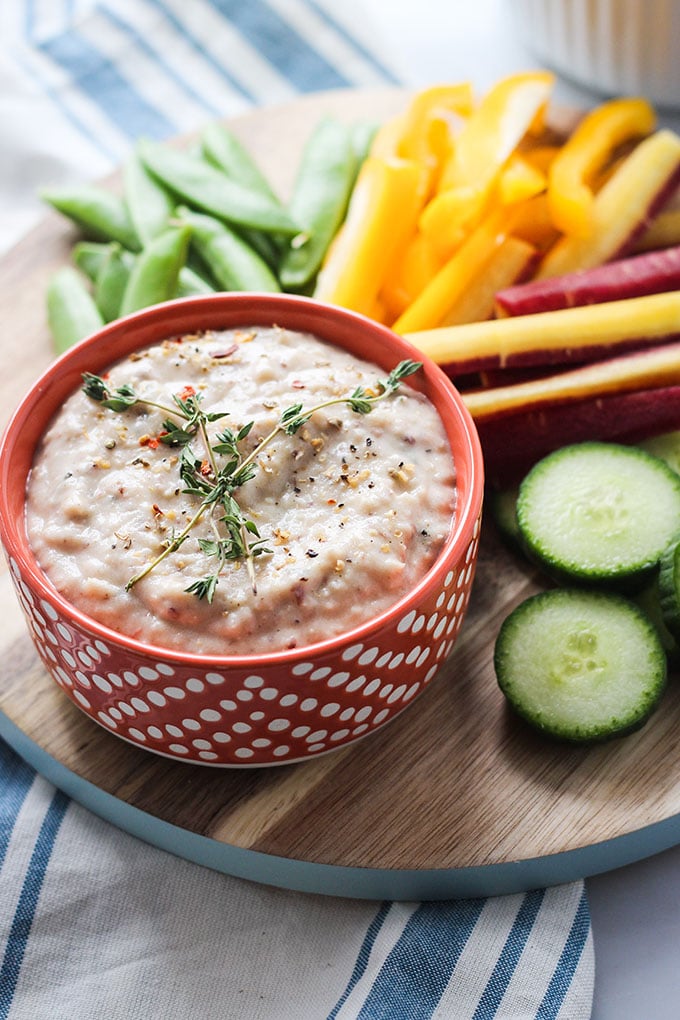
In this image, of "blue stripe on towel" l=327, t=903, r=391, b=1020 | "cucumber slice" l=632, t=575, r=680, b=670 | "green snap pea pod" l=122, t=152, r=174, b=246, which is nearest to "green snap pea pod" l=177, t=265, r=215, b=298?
"green snap pea pod" l=122, t=152, r=174, b=246

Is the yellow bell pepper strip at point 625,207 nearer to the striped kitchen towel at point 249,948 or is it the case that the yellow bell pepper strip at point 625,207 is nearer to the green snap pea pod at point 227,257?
the green snap pea pod at point 227,257

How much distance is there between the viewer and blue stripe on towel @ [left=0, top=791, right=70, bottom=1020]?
102 inches

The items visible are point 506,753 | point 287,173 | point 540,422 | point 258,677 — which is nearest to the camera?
point 258,677

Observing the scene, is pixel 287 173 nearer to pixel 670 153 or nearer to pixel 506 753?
pixel 670 153

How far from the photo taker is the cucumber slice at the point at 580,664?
2676 millimetres

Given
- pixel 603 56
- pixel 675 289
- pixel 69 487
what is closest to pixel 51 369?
pixel 69 487

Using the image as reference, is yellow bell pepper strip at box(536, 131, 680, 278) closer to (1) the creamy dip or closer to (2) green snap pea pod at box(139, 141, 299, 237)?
(2) green snap pea pod at box(139, 141, 299, 237)

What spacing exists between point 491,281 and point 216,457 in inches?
52.0

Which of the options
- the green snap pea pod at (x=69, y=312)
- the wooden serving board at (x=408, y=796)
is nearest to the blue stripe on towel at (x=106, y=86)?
the green snap pea pod at (x=69, y=312)

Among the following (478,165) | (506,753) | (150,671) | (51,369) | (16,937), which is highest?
(478,165)

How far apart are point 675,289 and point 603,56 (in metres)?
1.34

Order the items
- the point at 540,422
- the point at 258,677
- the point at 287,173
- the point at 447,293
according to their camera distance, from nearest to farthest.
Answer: the point at 258,677 → the point at 540,422 → the point at 447,293 → the point at 287,173

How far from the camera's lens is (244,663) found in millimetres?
2268

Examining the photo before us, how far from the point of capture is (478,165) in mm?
3523
